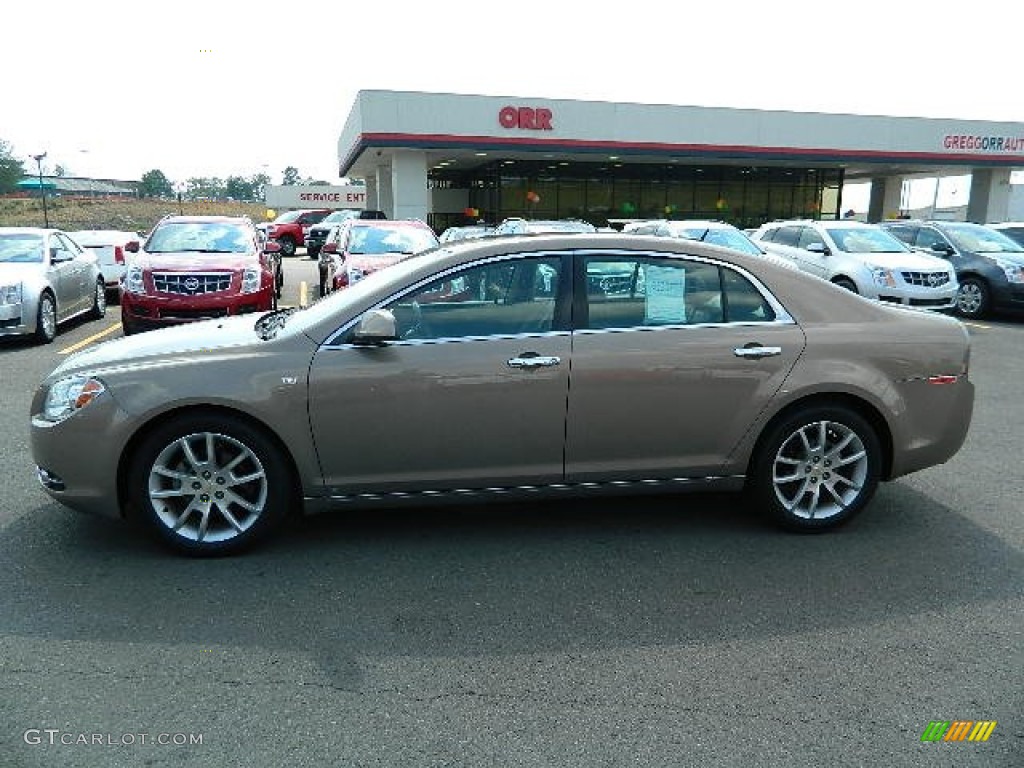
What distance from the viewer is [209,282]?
9797 mm

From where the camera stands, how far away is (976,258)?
14125mm

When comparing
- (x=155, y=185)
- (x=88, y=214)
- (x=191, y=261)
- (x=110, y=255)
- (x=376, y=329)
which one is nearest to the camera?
(x=376, y=329)

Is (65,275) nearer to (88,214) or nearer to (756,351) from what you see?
(756,351)

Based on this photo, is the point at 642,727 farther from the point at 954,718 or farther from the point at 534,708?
the point at 954,718

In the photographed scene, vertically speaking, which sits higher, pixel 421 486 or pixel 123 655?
pixel 421 486

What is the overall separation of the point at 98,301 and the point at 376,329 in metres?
11.2

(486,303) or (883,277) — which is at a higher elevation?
(486,303)

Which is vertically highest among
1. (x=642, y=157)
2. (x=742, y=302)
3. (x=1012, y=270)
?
(x=642, y=157)

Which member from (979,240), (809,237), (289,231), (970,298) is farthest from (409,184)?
(970,298)

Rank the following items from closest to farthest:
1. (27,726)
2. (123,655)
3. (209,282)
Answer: (27,726)
(123,655)
(209,282)

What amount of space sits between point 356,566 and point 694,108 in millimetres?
31482

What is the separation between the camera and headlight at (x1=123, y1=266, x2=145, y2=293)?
9.71 meters

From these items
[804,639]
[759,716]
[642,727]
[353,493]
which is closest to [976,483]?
[804,639]

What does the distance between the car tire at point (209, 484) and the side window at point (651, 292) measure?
6.05 ft
